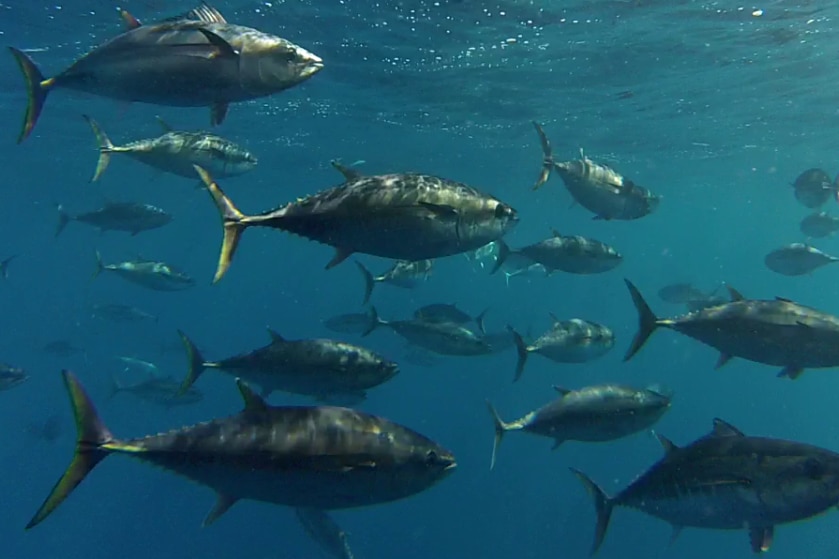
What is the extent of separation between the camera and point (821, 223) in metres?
14.4

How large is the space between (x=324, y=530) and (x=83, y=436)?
23.6 ft

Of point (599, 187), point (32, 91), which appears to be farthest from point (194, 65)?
point (599, 187)

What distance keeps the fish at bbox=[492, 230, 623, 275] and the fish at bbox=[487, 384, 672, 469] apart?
2549 millimetres

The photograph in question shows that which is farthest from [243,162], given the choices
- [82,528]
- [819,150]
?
[819,150]

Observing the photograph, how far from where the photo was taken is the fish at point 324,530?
32.4 ft

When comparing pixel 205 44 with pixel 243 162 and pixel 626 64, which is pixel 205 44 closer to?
pixel 243 162

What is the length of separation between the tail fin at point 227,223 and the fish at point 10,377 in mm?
7938

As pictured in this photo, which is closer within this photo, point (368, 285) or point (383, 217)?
point (383, 217)

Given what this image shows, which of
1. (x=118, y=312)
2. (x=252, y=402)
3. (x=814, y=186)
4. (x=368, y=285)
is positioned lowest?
(x=118, y=312)

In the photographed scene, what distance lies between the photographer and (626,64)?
1969cm

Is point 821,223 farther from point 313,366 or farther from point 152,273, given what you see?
point 152,273

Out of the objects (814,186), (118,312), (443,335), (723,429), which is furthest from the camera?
(118,312)

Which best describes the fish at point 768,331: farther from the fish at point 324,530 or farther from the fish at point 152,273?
the fish at point 152,273

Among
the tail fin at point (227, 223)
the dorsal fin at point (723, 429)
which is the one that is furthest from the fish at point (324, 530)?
the tail fin at point (227, 223)
